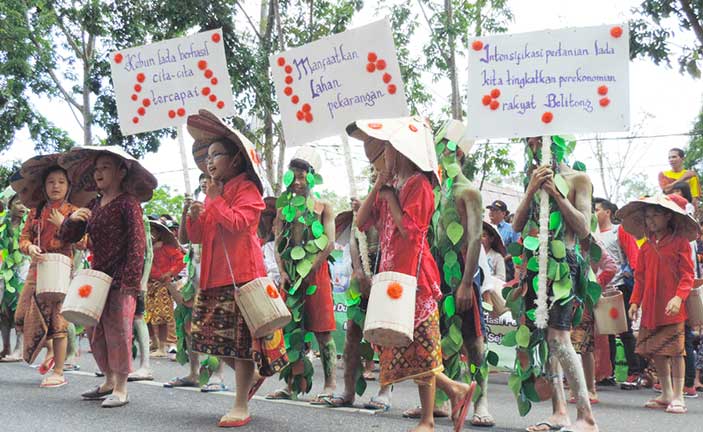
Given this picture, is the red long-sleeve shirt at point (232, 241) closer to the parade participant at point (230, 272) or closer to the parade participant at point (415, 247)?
the parade participant at point (230, 272)

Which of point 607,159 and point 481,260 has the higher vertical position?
point 607,159

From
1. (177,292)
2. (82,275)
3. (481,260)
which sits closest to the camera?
(82,275)

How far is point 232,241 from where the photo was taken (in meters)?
5.57

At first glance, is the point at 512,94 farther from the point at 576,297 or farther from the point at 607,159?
the point at 607,159

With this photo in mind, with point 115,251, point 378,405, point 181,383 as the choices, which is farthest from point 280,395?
point 115,251

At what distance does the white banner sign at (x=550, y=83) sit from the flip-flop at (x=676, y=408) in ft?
9.47

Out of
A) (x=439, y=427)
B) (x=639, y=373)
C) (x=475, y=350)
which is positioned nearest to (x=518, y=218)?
(x=475, y=350)

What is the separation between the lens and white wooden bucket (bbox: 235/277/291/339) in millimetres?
5312

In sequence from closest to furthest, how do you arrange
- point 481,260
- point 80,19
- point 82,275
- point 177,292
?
point 82,275
point 481,260
point 177,292
point 80,19

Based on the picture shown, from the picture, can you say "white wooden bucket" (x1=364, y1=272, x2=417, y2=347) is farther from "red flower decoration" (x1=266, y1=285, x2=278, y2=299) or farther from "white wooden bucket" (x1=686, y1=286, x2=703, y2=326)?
"white wooden bucket" (x1=686, y1=286, x2=703, y2=326)

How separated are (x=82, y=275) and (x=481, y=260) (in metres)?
3.01

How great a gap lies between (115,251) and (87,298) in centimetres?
46

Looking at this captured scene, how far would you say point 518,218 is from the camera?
5668mm

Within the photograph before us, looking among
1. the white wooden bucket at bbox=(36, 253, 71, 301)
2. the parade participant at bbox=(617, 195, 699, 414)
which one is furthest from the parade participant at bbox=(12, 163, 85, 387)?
the parade participant at bbox=(617, 195, 699, 414)
